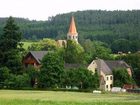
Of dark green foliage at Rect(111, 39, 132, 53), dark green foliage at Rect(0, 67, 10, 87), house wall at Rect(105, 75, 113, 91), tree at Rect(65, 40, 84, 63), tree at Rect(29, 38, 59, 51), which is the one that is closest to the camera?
dark green foliage at Rect(0, 67, 10, 87)

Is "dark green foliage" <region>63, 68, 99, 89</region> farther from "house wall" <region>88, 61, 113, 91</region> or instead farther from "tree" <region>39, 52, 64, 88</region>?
"house wall" <region>88, 61, 113, 91</region>

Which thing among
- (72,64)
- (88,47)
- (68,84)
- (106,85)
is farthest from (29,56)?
(88,47)

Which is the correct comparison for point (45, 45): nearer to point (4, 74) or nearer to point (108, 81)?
point (108, 81)

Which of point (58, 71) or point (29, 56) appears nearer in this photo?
point (58, 71)

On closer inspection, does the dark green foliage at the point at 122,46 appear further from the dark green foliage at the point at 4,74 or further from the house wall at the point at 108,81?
the dark green foliage at the point at 4,74

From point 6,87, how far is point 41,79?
4.84 meters

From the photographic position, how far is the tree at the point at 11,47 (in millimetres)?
77812

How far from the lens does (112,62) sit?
9619 centimetres

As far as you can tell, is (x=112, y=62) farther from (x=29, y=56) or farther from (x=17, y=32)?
(x=17, y=32)

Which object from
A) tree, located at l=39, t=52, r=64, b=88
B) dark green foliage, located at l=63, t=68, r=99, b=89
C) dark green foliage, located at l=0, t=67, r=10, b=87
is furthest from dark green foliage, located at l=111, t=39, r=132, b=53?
tree, located at l=39, t=52, r=64, b=88

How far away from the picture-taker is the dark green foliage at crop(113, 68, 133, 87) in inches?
3391

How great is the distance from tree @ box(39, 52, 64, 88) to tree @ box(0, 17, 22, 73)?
711 centimetres

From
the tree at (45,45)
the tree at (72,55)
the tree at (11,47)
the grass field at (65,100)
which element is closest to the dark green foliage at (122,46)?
the tree at (45,45)

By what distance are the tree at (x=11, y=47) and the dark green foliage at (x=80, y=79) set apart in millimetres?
8423
